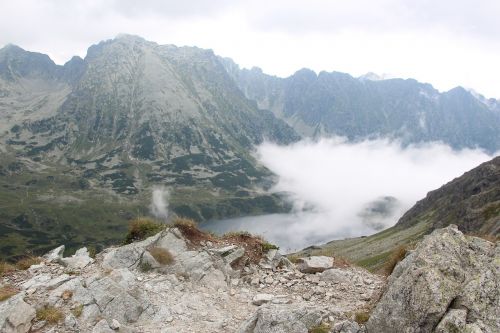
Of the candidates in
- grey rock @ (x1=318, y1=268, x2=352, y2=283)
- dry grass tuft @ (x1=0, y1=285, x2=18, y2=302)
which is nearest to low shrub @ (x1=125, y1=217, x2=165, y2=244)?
dry grass tuft @ (x1=0, y1=285, x2=18, y2=302)

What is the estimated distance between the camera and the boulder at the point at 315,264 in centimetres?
2347

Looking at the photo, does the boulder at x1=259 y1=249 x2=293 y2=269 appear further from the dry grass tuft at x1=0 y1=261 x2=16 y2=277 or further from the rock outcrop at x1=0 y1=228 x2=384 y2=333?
the dry grass tuft at x1=0 y1=261 x2=16 y2=277

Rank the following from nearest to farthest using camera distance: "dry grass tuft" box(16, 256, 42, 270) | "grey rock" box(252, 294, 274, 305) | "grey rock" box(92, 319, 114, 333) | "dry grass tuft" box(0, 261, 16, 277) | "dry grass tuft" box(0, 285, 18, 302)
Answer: "grey rock" box(92, 319, 114, 333) → "dry grass tuft" box(0, 285, 18, 302) → "grey rock" box(252, 294, 274, 305) → "dry grass tuft" box(0, 261, 16, 277) → "dry grass tuft" box(16, 256, 42, 270)

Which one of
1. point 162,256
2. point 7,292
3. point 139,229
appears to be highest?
point 139,229

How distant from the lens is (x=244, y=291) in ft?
70.2

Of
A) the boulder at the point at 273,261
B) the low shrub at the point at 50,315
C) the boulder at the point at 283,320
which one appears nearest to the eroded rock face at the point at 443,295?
the boulder at the point at 283,320

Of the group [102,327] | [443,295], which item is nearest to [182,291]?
[102,327]

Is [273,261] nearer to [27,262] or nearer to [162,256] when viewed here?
[162,256]

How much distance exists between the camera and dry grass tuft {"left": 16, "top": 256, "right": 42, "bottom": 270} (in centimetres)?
2328

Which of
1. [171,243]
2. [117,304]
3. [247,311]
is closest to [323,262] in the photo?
[247,311]

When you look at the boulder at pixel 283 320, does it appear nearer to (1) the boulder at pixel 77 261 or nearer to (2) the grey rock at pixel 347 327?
(2) the grey rock at pixel 347 327

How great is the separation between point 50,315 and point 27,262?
7.36 m

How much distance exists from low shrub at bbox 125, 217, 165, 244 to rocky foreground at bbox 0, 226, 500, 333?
1.56 m

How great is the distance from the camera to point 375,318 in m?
14.4
